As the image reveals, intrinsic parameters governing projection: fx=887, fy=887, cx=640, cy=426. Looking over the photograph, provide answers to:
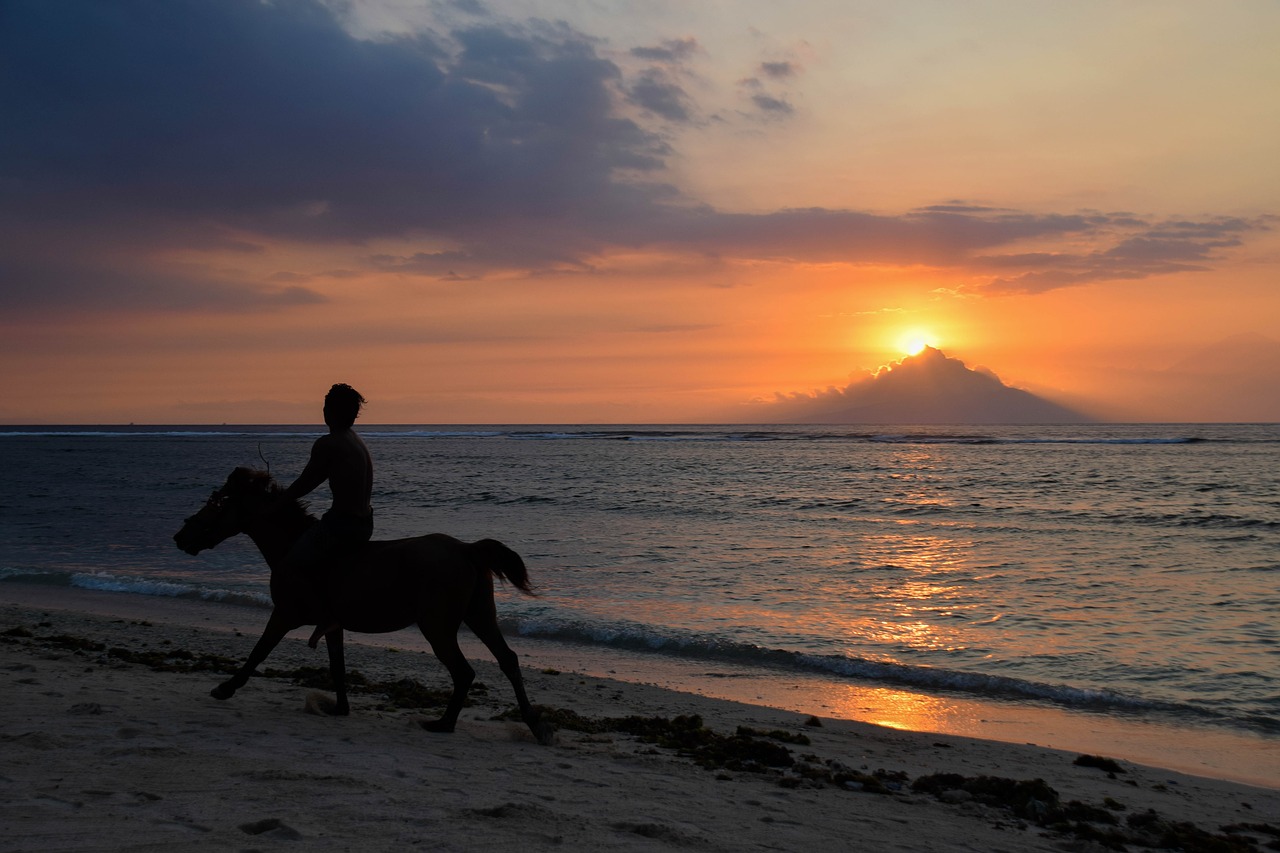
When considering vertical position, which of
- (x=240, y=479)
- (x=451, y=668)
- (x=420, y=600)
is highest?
(x=240, y=479)

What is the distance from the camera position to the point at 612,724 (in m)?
7.30

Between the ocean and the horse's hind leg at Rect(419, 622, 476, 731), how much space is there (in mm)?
4360

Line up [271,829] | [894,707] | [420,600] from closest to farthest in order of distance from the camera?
[271,829] → [420,600] → [894,707]

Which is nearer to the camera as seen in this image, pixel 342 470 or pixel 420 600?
pixel 420 600

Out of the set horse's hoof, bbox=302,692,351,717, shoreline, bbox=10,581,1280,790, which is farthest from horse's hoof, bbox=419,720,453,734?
shoreline, bbox=10,581,1280,790

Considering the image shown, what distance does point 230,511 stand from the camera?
23.7 ft

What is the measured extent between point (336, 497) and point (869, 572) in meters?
12.3

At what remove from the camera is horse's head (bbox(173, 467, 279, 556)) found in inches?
283

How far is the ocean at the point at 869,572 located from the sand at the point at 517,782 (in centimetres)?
280

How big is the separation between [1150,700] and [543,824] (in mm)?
7203

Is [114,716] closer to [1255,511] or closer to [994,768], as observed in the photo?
[994,768]

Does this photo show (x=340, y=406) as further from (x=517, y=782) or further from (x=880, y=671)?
(x=880, y=671)

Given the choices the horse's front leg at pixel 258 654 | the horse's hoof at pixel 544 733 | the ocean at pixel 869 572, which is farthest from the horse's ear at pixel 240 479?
the ocean at pixel 869 572

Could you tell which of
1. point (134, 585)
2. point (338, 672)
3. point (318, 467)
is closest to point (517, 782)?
point (338, 672)
